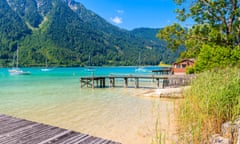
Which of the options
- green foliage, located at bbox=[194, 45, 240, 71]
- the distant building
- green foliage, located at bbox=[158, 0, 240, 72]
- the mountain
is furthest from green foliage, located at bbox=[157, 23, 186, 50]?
the mountain

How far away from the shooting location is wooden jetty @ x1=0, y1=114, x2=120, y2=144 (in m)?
4.41

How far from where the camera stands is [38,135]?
15.8 ft

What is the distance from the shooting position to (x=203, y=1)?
69.2ft

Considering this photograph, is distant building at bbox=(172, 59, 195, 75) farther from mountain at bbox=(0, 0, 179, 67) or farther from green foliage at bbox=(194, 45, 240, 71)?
mountain at bbox=(0, 0, 179, 67)

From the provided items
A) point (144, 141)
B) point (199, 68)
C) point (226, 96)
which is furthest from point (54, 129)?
point (199, 68)

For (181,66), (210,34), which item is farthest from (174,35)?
(181,66)

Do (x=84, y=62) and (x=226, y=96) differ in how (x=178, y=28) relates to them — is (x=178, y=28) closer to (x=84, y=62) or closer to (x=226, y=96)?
(x=226, y=96)

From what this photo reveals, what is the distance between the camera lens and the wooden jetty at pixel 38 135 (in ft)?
14.5

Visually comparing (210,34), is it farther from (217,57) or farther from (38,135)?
(38,135)

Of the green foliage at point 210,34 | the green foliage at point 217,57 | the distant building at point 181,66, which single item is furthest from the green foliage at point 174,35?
the distant building at point 181,66

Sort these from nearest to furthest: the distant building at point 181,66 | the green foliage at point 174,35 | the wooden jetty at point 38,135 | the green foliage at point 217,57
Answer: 1. the wooden jetty at point 38,135
2. the green foliage at point 217,57
3. the green foliage at point 174,35
4. the distant building at point 181,66

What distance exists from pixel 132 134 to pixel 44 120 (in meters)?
4.86

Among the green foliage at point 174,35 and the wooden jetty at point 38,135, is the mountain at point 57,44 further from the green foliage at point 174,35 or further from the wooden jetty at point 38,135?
the wooden jetty at point 38,135

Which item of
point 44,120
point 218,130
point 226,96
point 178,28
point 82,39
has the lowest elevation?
point 44,120
